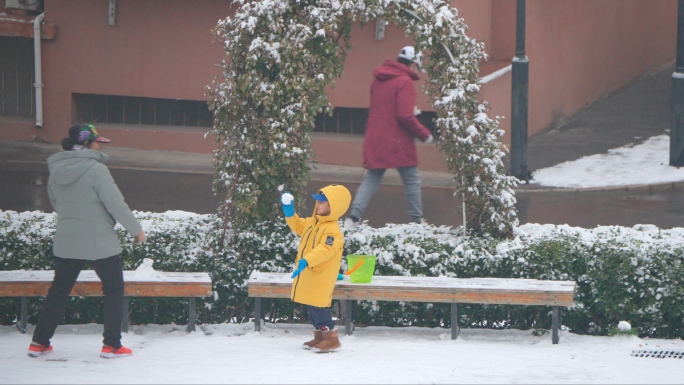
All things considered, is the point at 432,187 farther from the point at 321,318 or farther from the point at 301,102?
the point at 321,318

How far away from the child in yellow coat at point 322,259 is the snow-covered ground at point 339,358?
28 centimetres

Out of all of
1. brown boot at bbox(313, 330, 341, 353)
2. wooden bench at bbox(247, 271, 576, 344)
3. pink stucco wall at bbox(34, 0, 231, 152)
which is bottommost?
brown boot at bbox(313, 330, 341, 353)

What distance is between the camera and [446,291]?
25.7 feet

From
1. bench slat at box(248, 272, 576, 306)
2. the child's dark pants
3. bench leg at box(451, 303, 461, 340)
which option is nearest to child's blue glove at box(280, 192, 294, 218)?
bench slat at box(248, 272, 576, 306)

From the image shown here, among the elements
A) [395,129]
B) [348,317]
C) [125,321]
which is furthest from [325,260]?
[395,129]

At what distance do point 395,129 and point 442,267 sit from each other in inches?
61.7

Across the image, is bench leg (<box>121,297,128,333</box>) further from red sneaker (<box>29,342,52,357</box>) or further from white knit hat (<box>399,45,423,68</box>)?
white knit hat (<box>399,45,423,68</box>)

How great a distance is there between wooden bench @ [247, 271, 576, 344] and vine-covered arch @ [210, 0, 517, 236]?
864mm

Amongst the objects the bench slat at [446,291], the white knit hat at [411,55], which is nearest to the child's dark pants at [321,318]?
the bench slat at [446,291]

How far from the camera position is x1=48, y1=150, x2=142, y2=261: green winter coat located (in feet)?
23.6

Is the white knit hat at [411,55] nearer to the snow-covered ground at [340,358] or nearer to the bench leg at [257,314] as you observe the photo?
the snow-covered ground at [340,358]

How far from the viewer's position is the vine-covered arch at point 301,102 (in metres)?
8.66

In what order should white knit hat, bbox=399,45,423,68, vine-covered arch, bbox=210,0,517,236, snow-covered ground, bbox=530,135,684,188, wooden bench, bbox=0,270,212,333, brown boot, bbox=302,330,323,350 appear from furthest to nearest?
snow-covered ground, bbox=530,135,684,188 → white knit hat, bbox=399,45,423,68 → vine-covered arch, bbox=210,0,517,236 → wooden bench, bbox=0,270,212,333 → brown boot, bbox=302,330,323,350

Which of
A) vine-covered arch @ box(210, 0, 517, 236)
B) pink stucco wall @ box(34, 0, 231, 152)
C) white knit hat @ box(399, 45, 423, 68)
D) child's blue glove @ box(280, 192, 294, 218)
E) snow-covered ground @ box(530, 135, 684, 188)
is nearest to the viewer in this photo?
child's blue glove @ box(280, 192, 294, 218)
